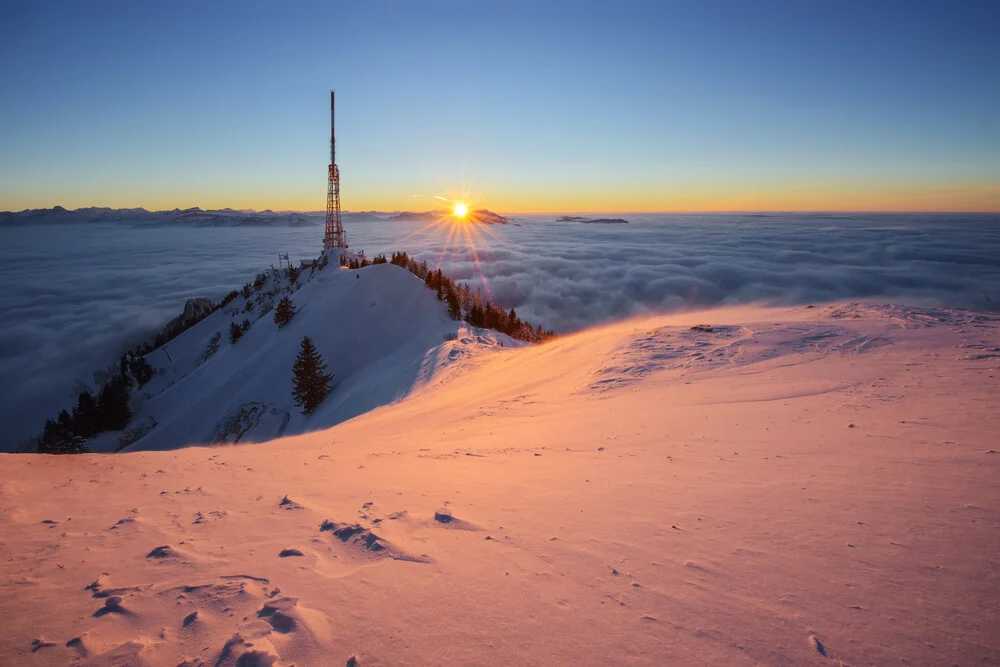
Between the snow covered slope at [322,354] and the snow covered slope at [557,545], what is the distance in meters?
16.4

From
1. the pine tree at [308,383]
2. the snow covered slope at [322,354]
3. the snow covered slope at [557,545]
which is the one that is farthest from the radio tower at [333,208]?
the snow covered slope at [557,545]

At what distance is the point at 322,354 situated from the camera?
35.3 metres

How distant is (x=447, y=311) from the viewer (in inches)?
1612

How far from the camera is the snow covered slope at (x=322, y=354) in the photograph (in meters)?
28.4

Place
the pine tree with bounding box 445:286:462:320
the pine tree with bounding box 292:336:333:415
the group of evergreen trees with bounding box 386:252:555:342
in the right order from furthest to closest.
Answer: the group of evergreen trees with bounding box 386:252:555:342, the pine tree with bounding box 445:286:462:320, the pine tree with bounding box 292:336:333:415

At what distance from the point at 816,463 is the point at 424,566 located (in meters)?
5.90

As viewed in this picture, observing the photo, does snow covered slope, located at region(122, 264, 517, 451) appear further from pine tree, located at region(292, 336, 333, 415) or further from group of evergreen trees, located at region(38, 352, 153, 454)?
group of evergreen trees, located at region(38, 352, 153, 454)

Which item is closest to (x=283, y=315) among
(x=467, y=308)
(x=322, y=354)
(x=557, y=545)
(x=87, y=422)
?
(x=322, y=354)

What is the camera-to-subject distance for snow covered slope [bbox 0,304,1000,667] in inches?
122

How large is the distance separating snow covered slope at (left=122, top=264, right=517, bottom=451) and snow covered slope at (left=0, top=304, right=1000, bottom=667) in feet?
53.8

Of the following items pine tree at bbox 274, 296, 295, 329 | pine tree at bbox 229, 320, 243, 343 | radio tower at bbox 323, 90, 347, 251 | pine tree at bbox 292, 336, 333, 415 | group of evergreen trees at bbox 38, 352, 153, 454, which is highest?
radio tower at bbox 323, 90, 347, 251

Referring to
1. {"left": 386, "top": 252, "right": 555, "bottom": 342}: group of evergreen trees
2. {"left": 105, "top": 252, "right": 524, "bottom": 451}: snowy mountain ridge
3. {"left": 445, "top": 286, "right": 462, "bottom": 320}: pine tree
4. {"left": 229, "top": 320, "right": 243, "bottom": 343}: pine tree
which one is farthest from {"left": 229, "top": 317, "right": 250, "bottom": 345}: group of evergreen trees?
{"left": 445, "top": 286, "right": 462, "bottom": 320}: pine tree

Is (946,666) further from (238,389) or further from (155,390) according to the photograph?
(155,390)

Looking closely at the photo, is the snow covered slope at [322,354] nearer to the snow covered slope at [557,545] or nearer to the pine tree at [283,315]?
the pine tree at [283,315]
